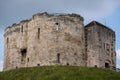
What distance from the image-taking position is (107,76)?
37.3 meters

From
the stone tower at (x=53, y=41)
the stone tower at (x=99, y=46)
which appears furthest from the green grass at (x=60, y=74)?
the stone tower at (x=99, y=46)

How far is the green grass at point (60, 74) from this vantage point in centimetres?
3691

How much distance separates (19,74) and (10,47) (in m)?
12.6

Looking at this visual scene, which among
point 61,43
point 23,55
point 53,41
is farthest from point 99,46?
point 23,55

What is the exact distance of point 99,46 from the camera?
4850 cm

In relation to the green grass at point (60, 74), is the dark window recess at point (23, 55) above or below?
above

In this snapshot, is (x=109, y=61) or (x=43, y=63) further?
(x=109, y=61)

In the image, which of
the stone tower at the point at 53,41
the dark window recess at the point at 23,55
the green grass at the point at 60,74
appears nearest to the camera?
the green grass at the point at 60,74

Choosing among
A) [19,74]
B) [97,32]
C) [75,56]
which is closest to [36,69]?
[19,74]

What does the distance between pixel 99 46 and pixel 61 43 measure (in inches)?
202

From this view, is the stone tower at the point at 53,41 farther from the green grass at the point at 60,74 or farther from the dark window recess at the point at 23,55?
the green grass at the point at 60,74

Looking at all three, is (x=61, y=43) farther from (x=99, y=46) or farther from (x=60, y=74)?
(x=60, y=74)

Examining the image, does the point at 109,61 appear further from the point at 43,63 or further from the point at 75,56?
the point at 43,63

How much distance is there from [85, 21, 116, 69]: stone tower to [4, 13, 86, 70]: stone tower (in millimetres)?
809
